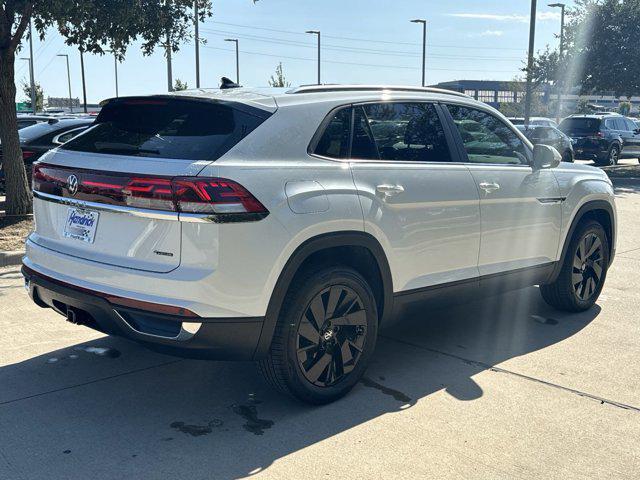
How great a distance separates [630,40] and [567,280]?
18.8 m

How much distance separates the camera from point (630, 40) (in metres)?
21.9

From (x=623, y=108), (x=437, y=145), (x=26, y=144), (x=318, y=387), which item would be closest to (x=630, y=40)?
(x=26, y=144)

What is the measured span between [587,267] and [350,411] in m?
2.95

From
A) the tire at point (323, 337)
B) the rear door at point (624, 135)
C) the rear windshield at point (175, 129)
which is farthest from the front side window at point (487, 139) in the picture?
the rear door at point (624, 135)

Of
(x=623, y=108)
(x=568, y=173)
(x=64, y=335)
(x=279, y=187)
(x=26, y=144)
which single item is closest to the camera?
(x=279, y=187)

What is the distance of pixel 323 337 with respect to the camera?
397 centimetres

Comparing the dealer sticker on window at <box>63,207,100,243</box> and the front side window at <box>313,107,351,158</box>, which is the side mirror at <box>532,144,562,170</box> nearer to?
the front side window at <box>313,107,351,158</box>

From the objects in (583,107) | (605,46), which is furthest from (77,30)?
(583,107)

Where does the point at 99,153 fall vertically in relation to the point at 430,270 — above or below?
above

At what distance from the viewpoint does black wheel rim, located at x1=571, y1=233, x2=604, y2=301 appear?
5.88 metres

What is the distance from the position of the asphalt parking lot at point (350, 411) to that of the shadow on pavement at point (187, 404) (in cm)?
1

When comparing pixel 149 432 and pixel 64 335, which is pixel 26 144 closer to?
pixel 64 335

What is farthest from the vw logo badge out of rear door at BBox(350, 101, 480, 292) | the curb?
the curb

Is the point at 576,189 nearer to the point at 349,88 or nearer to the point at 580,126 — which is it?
the point at 349,88
